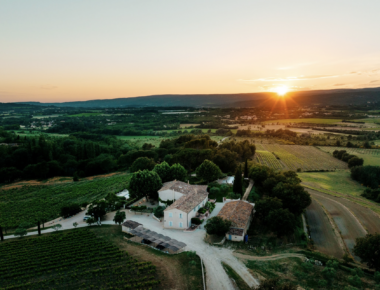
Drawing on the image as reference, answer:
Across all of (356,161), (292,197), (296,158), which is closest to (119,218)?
(292,197)

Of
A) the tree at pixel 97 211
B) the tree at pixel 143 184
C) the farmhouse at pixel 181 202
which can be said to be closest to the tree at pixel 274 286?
the farmhouse at pixel 181 202

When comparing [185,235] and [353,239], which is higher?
[185,235]

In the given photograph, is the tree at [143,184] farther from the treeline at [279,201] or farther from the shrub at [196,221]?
the treeline at [279,201]

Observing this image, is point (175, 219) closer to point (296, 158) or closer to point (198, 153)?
point (198, 153)

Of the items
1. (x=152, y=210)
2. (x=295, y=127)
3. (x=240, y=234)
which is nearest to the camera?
(x=240, y=234)

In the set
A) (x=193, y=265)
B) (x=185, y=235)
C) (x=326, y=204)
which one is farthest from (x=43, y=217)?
(x=326, y=204)

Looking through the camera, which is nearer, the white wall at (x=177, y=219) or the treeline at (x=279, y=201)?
the treeline at (x=279, y=201)

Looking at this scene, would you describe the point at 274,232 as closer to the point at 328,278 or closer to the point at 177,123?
the point at 328,278

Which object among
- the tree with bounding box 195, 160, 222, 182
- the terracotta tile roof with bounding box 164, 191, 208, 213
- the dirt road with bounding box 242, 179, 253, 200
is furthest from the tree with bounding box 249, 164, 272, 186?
the terracotta tile roof with bounding box 164, 191, 208, 213
